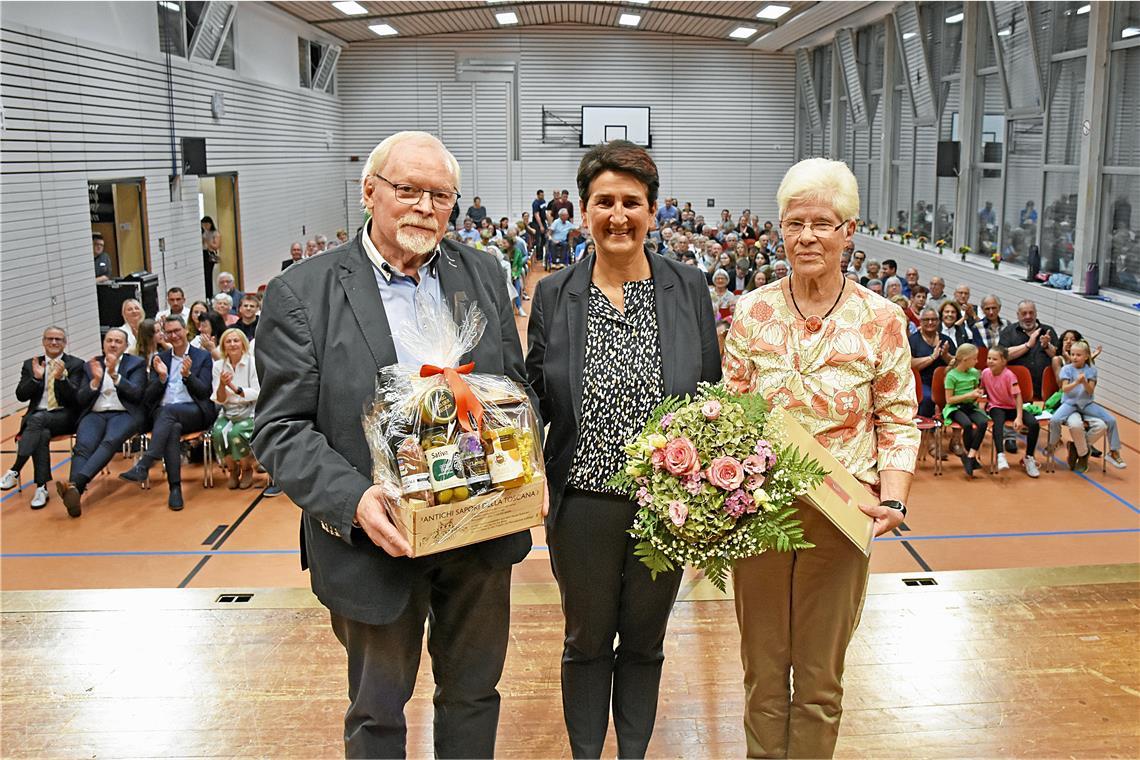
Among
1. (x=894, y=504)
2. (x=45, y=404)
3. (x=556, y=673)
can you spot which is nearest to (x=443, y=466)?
(x=894, y=504)

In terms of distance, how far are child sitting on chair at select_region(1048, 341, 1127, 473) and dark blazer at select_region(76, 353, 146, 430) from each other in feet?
23.6

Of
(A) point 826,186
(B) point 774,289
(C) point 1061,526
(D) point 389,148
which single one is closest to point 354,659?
(D) point 389,148

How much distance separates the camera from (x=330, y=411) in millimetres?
2176

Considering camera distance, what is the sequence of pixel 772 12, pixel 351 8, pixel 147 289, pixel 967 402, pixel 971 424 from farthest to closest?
pixel 351 8 < pixel 772 12 < pixel 147 289 < pixel 967 402 < pixel 971 424

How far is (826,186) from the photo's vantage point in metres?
2.49

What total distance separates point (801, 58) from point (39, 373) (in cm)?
2236

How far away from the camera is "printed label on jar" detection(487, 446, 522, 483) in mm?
2086

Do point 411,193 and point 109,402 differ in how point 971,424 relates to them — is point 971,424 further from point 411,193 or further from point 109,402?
point 109,402

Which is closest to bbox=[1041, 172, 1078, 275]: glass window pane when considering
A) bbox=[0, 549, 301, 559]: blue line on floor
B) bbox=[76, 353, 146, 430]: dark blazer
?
bbox=[0, 549, 301, 559]: blue line on floor

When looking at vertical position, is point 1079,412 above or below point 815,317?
below

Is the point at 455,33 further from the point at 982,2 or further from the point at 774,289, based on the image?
the point at 774,289

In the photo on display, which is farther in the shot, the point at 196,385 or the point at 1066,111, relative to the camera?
the point at 1066,111

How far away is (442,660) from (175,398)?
5597 mm

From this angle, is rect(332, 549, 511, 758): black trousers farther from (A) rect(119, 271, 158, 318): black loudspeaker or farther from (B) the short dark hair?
(A) rect(119, 271, 158, 318): black loudspeaker
